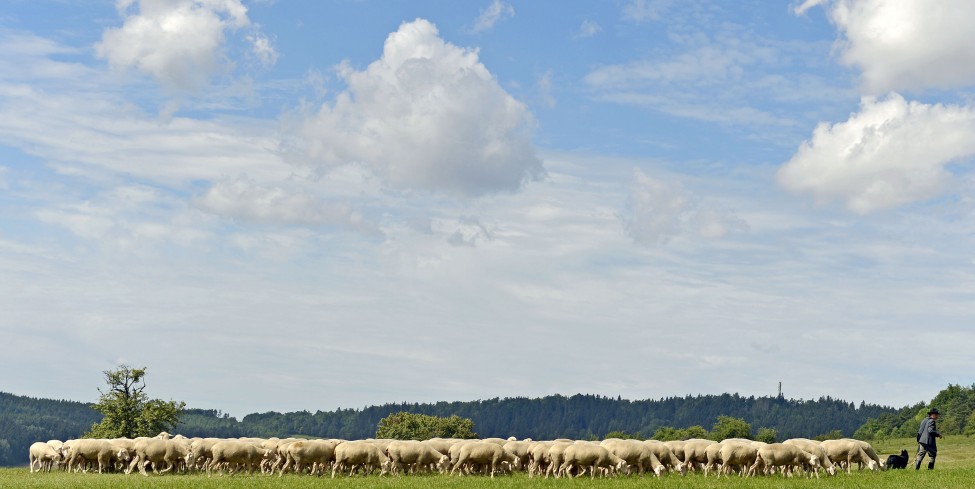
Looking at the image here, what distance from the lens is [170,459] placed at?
5416cm

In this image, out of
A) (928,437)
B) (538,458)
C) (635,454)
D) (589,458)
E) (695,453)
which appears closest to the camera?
(928,437)

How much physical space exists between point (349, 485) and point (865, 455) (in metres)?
28.4

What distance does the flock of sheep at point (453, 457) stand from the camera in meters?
51.5

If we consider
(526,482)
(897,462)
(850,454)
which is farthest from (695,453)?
(526,482)

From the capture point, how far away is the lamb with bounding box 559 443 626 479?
50406 millimetres

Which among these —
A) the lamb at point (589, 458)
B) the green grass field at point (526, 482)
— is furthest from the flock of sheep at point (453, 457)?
the green grass field at point (526, 482)

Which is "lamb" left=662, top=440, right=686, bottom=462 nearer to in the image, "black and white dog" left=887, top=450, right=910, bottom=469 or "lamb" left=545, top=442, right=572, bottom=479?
"lamb" left=545, top=442, right=572, bottom=479

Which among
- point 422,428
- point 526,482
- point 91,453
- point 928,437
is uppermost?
point 422,428

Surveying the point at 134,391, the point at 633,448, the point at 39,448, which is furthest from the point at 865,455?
the point at 134,391

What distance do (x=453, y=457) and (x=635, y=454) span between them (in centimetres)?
936

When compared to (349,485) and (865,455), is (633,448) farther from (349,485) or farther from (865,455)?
(349,485)

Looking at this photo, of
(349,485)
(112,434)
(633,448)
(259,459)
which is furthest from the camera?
(112,434)

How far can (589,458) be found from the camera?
166 ft

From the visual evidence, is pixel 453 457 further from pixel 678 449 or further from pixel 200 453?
pixel 678 449
